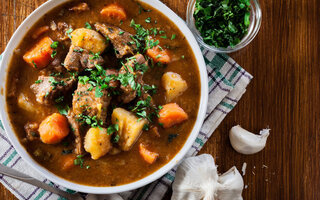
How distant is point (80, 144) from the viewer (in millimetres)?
3711

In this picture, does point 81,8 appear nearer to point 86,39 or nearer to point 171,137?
point 86,39

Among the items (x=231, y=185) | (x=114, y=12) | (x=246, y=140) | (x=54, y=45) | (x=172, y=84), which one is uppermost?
(x=114, y=12)

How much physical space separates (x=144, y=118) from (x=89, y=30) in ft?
3.66

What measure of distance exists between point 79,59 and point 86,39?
23 centimetres

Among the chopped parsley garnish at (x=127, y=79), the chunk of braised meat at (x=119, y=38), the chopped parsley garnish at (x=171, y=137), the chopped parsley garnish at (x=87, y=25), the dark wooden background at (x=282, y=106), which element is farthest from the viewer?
the dark wooden background at (x=282, y=106)

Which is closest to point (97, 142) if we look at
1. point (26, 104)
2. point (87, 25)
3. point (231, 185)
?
point (26, 104)

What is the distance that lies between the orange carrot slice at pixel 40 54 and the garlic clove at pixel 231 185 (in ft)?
7.93

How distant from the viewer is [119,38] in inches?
146

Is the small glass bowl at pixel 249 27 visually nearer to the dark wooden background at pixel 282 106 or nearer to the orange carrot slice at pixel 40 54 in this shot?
the dark wooden background at pixel 282 106

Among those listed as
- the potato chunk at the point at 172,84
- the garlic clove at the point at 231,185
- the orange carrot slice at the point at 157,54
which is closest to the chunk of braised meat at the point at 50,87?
the orange carrot slice at the point at 157,54

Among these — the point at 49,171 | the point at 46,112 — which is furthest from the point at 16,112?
the point at 49,171

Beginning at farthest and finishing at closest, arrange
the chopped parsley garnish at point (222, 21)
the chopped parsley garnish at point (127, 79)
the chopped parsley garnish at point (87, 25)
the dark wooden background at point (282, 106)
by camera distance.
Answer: the dark wooden background at point (282, 106) → the chopped parsley garnish at point (222, 21) → the chopped parsley garnish at point (87, 25) → the chopped parsley garnish at point (127, 79)

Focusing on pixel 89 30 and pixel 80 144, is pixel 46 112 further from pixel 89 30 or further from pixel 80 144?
pixel 89 30

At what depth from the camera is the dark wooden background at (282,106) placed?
171 inches
